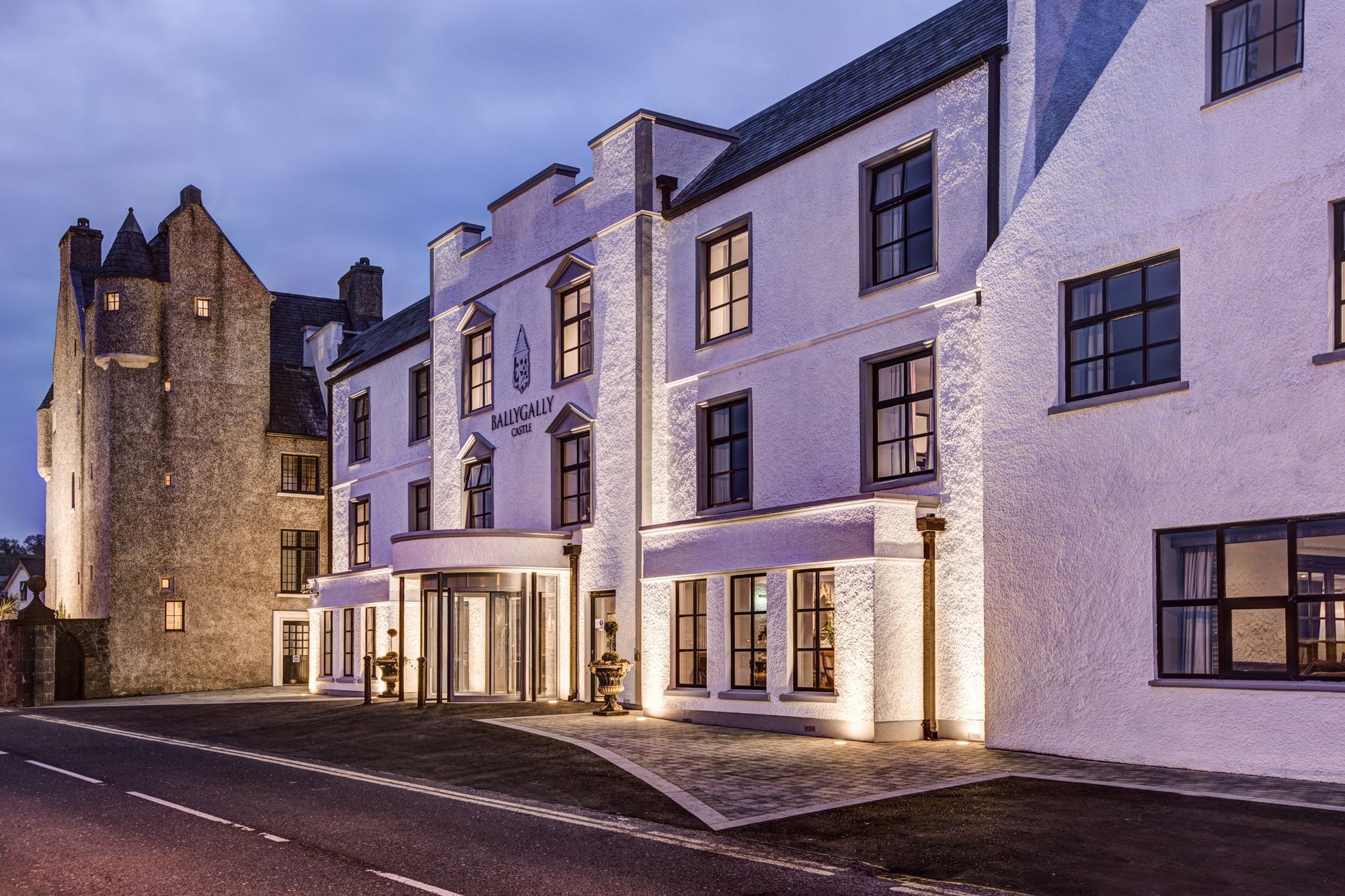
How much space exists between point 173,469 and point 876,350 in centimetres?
2697

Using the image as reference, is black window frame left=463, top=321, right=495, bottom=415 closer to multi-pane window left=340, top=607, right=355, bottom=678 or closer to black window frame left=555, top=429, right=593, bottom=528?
black window frame left=555, top=429, right=593, bottom=528

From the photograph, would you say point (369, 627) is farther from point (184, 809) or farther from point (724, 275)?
point (184, 809)

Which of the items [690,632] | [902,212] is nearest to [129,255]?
[690,632]

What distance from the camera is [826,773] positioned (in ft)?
45.3

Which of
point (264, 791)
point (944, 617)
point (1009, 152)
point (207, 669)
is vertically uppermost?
point (1009, 152)

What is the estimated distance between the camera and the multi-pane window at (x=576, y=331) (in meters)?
25.4

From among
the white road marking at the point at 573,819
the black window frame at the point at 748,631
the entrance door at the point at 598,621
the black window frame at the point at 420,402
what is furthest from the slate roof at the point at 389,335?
the white road marking at the point at 573,819

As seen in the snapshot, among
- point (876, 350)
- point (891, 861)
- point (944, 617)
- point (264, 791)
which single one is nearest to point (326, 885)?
point (891, 861)

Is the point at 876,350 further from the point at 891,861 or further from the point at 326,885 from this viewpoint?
the point at 326,885

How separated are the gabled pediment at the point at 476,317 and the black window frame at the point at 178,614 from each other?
571 inches

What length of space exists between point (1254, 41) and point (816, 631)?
9525mm

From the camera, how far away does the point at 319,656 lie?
3572cm

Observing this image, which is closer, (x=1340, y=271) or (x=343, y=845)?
(x=343, y=845)

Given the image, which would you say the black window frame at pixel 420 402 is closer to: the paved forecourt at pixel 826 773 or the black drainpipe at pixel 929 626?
the paved forecourt at pixel 826 773
